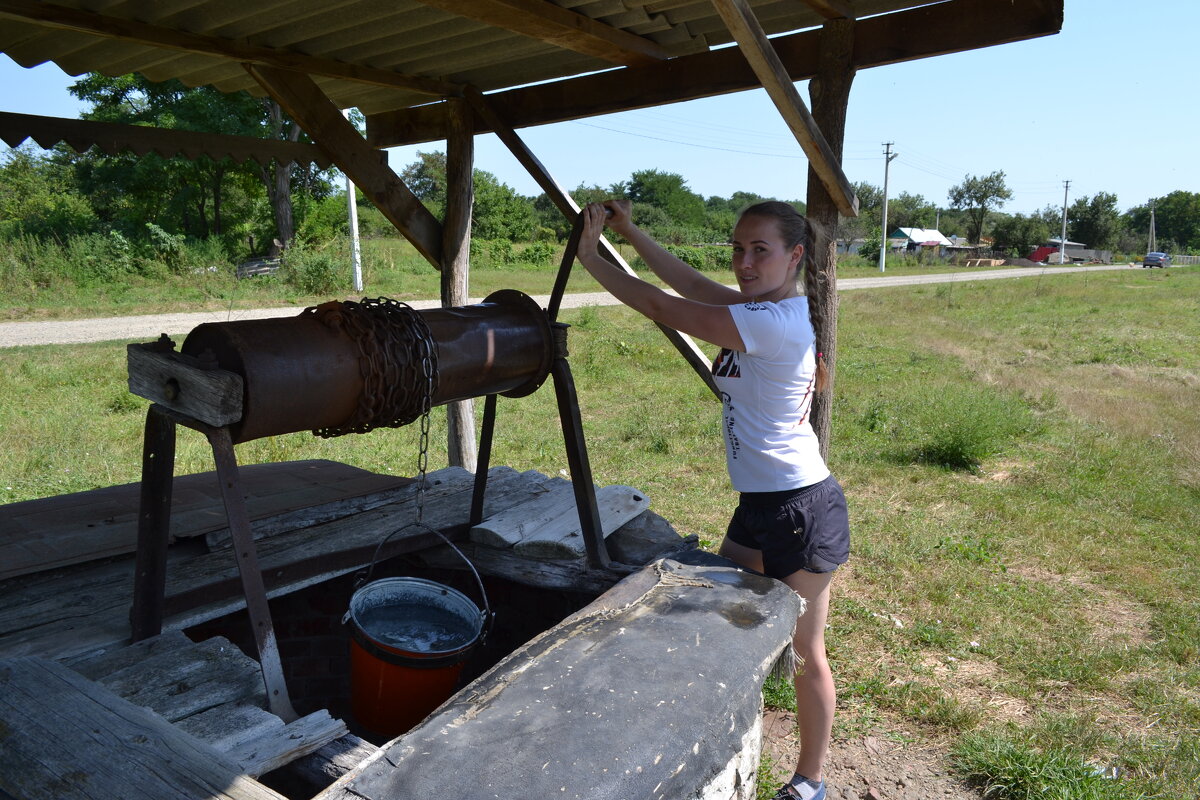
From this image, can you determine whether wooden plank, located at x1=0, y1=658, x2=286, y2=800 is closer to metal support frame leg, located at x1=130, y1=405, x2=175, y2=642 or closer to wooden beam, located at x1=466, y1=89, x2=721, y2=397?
metal support frame leg, located at x1=130, y1=405, x2=175, y2=642

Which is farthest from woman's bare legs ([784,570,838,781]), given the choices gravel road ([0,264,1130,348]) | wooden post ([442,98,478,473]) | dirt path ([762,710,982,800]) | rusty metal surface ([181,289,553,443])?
gravel road ([0,264,1130,348])

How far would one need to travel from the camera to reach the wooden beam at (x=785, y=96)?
286 centimetres

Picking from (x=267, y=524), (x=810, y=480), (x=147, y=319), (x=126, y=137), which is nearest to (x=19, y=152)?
(x=147, y=319)

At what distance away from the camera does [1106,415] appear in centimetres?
915

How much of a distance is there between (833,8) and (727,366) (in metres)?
1.81

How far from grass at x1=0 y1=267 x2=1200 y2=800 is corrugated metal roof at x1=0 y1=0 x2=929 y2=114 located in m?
3.00

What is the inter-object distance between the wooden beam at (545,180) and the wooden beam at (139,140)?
96cm

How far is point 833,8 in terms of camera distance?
3498 mm

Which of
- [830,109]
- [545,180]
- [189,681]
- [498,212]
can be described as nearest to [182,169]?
[498,212]

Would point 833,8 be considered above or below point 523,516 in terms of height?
above

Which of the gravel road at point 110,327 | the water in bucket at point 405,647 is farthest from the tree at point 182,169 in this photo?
the water in bucket at point 405,647

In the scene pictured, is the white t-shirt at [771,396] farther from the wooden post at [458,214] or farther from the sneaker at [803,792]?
the wooden post at [458,214]

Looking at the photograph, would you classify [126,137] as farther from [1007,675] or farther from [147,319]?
[147,319]

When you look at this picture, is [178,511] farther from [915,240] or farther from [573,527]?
[915,240]
